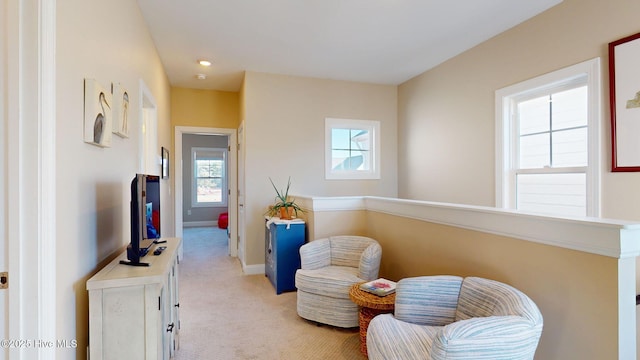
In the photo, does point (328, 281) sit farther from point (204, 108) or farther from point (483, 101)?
point (204, 108)

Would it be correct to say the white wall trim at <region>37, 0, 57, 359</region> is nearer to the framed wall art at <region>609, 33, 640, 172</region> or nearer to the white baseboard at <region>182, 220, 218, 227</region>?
the framed wall art at <region>609, 33, 640, 172</region>

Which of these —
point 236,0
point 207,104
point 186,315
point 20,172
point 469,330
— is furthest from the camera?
point 207,104

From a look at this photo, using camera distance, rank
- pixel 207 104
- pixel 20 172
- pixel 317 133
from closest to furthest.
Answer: pixel 20 172 < pixel 317 133 < pixel 207 104

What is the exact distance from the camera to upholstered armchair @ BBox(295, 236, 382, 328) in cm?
260

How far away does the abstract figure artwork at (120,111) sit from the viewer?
6.41 ft

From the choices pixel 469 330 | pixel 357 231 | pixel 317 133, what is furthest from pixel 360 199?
pixel 469 330

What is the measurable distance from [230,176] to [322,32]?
10.2 feet

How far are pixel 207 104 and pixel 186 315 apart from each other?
136 inches

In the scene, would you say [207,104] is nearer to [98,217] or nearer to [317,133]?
[317,133]

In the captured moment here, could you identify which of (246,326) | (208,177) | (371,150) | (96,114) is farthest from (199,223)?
(96,114)

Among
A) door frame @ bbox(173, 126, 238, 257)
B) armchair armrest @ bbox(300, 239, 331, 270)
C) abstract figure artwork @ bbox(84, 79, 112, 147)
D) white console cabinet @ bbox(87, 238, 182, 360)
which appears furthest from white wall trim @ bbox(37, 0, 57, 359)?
door frame @ bbox(173, 126, 238, 257)

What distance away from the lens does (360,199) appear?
3576 millimetres

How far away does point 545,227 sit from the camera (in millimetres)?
1646

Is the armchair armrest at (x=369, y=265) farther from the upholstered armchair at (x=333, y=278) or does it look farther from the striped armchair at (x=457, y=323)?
the striped armchair at (x=457, y=323)
